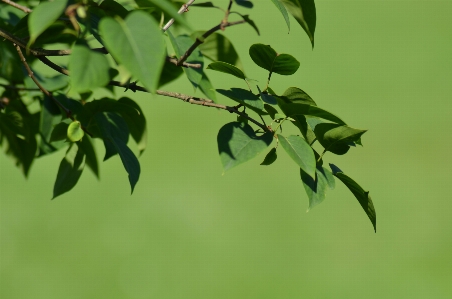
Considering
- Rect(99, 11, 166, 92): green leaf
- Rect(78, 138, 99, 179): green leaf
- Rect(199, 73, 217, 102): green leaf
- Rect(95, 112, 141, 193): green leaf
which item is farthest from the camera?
A: Rect(78, 138, 99, 179): green leaf

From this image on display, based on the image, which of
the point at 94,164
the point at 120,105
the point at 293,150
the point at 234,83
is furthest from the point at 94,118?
the point at 234,83

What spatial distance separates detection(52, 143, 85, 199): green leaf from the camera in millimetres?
777

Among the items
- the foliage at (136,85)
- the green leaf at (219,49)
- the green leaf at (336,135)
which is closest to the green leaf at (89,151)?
the foliage at (136,85)

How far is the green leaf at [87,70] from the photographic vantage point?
453 mm

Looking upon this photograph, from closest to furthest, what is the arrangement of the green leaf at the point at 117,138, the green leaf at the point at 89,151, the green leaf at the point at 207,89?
the green leaf at the point at 207,89 < the green leaf at the point at 117,138 < the green leaf at the point at 89,151

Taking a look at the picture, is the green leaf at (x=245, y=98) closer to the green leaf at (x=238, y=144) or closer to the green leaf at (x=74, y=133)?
the green leaf at (x=238, y=144)

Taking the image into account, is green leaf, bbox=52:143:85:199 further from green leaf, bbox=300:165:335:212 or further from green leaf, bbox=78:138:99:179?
green leaf, bbox=300:165:335:212

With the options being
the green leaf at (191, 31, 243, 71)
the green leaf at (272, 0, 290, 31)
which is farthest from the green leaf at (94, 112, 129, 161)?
the green leaf at (272, 0, 290, 31)

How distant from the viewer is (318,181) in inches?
25.3

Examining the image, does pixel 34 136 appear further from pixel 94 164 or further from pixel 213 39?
pixel 213 39

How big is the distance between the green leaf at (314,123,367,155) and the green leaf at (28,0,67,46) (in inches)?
11.3

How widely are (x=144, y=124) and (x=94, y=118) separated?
0.34 feet

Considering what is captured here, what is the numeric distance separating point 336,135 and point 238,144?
10 cm

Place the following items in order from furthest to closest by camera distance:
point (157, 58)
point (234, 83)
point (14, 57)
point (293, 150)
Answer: point (234, 83), point (14, 57), point (293, 150), point (157, 58)
